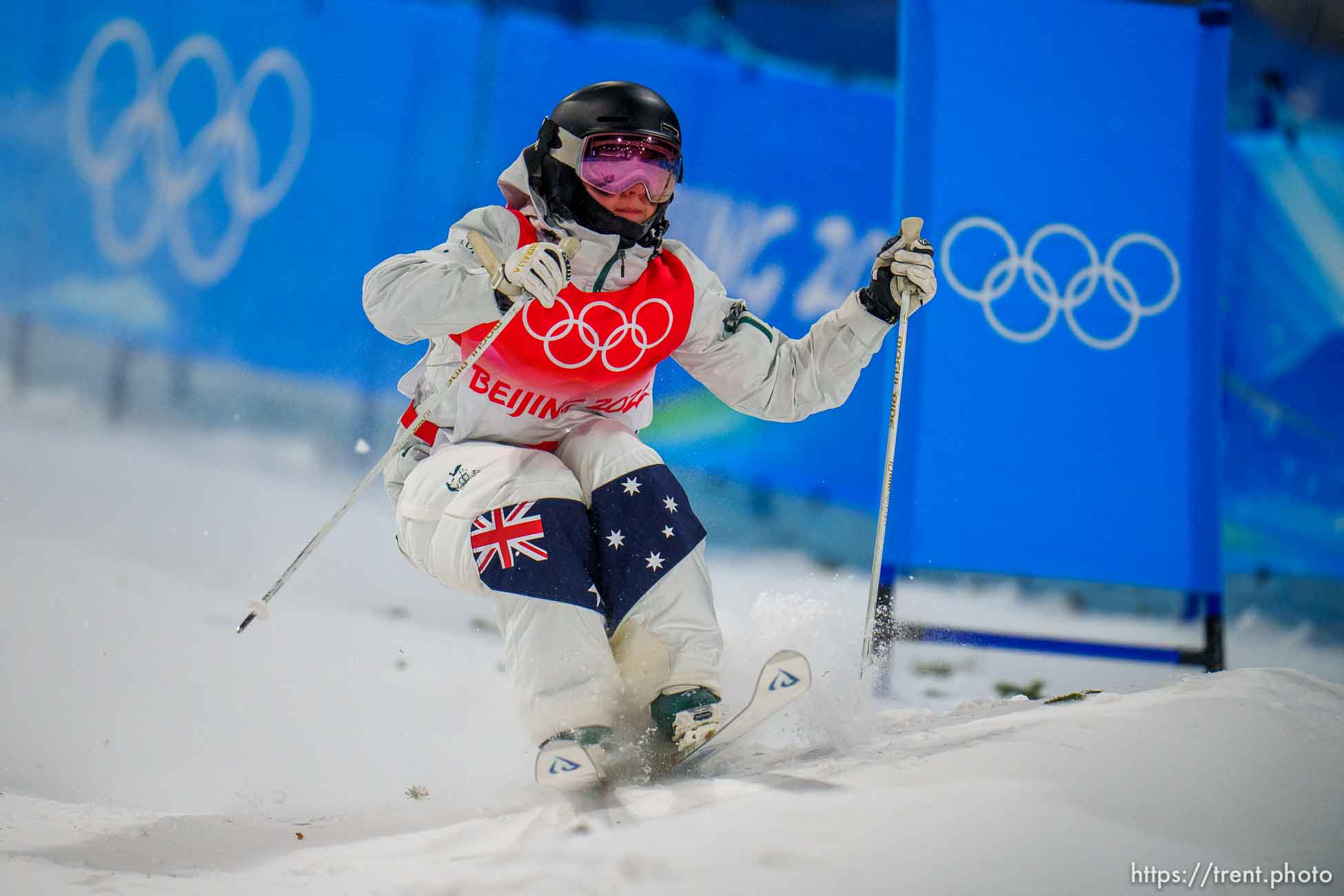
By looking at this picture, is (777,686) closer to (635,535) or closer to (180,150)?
(635,535)

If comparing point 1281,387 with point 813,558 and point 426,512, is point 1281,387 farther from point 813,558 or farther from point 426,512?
point 426,512

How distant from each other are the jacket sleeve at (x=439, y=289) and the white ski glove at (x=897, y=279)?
2.85 feet

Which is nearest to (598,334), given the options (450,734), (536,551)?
(536,551)

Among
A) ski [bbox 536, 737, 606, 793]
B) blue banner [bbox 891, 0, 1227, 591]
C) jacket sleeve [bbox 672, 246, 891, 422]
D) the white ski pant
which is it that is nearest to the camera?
ski [bbox 536, 737, 606, 793]

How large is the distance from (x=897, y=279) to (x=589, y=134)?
806 mm

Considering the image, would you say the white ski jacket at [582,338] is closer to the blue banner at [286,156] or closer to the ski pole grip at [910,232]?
the ski pole grip at [910,232]

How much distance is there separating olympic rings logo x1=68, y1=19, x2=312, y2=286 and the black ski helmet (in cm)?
243

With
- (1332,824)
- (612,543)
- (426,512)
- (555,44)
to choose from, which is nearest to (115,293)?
(555,44)

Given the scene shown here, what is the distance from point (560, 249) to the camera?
103 inches

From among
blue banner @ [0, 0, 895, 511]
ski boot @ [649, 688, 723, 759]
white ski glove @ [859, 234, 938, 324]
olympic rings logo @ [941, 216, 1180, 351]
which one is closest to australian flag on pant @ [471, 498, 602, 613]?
ski boot @ [649, 688, 723, 759]

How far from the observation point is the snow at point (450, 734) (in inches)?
77.1

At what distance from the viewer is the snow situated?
1.96 m

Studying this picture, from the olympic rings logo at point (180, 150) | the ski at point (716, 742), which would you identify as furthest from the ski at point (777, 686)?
the olympic rings logo at point (180, 150)

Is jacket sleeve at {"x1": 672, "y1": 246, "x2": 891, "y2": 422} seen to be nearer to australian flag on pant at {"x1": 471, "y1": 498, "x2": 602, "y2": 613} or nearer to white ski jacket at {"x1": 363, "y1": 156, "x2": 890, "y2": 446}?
white ski jacket at {"x1": 363, "y1": 156, "x2": 890, "y2": 446}
